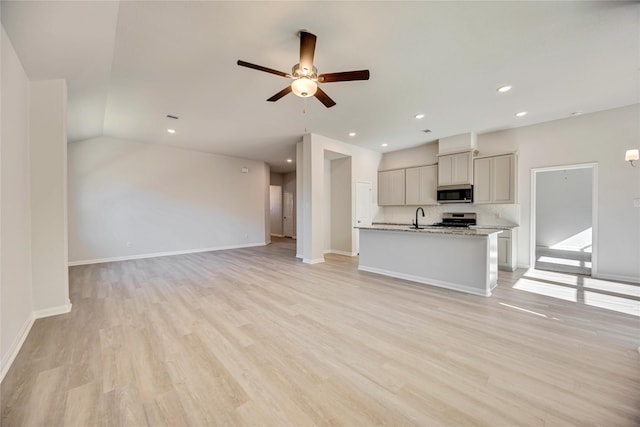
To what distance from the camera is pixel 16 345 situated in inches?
80.2

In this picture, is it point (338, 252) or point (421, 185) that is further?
point (338, 252)

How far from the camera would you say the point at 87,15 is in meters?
2.00

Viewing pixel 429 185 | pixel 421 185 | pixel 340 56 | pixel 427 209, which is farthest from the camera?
pixel 427 209

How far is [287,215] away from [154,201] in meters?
5.25

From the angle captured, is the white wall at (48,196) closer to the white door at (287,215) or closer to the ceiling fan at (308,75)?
the ceiling fan at (308,75)

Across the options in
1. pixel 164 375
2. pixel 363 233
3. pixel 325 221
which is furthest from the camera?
pixel 325 221

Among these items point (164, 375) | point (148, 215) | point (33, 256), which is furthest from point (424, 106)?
point (148, 215)

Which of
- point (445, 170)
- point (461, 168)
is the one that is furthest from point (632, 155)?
point (445, 170)

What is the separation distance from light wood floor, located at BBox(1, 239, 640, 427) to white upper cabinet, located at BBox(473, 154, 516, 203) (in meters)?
2.25

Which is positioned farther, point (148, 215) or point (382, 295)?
point (148, 215)

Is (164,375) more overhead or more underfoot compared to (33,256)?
more underfoot

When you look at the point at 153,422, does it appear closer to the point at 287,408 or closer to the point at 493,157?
the point at 287,408

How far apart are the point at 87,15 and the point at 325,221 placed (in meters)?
5.62

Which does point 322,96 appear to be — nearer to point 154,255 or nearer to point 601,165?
point 601,165
